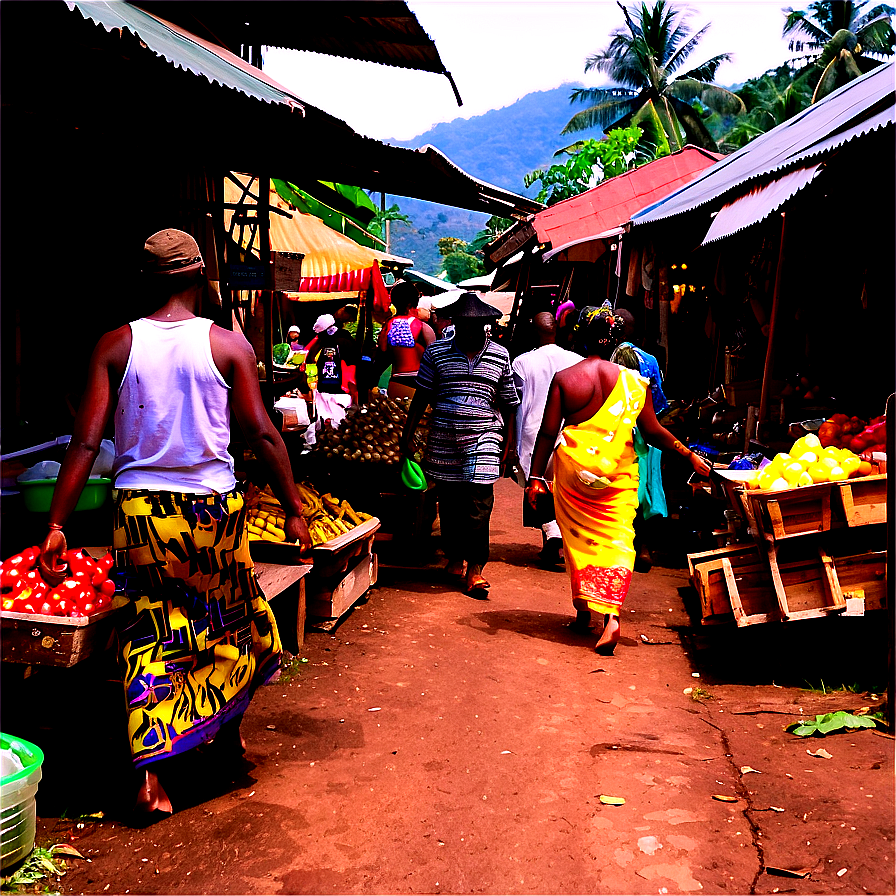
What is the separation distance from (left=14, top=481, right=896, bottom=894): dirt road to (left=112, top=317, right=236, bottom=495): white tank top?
4.41 ft

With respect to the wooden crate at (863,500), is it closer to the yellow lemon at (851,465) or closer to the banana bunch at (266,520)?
the yellow lemon at (851,465)

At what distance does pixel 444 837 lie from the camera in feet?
11.3

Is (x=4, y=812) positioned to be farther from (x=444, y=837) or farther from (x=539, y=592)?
(x=539, y=592)

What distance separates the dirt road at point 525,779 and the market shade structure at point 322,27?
218 inches

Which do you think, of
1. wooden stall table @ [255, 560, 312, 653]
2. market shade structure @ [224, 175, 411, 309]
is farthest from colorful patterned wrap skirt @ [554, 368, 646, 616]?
market shade structure @ [224, 175, 411, 309]

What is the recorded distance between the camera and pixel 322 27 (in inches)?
353

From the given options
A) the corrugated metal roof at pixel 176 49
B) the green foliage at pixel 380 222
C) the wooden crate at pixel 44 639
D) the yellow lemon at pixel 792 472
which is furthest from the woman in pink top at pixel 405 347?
the green foliage at pixel 380 222

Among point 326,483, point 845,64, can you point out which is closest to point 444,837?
point 326,483

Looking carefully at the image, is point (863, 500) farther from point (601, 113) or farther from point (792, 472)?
point (601, 113)

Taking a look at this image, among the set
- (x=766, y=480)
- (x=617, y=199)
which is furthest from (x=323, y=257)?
(x=766, y=480)

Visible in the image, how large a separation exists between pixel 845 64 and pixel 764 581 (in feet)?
126

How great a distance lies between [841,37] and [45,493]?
1624 inches

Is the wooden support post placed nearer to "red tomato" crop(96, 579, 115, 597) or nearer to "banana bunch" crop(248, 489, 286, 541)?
"banana bunch" crop(248, 489, 286, 541)

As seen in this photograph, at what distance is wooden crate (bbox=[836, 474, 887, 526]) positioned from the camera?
4.88 meters
